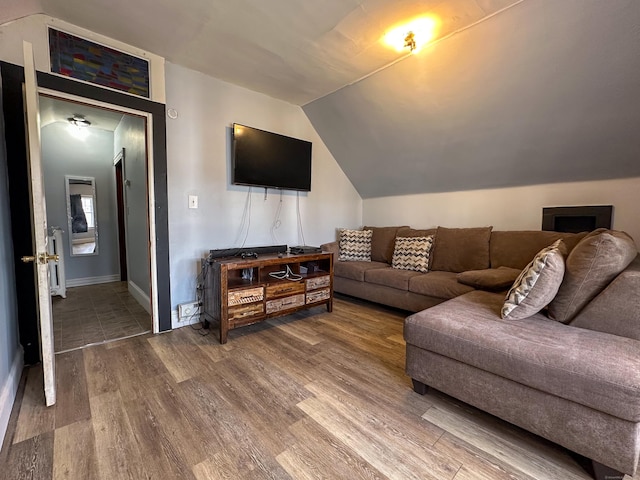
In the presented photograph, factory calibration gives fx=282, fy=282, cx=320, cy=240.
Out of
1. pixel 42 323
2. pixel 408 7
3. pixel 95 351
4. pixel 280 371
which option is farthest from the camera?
pixel 95 351

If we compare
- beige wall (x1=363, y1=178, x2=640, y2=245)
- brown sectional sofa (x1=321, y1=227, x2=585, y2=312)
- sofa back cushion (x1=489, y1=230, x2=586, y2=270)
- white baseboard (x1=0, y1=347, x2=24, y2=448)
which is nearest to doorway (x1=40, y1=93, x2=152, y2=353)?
white baseboard (x1=0, y1=347, x2=24, y2=448)

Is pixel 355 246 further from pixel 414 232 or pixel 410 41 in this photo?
pixel 410 41

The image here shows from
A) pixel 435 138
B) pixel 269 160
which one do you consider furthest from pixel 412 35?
pixel 269 160

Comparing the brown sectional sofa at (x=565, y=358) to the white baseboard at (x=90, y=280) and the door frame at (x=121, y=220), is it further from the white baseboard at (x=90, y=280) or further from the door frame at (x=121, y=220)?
the white baseboard at (x=90, y=280)

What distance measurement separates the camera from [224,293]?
2.29m

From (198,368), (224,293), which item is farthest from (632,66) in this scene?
(198,368)

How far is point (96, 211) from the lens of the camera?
4516mm

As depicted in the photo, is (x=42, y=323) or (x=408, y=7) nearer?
(x=42, y=323)

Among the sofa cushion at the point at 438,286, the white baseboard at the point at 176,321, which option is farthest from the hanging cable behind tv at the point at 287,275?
the sofa cushion at the point at 438,286

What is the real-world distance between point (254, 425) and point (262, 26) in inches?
99.1

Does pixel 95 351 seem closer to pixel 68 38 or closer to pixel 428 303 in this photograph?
pixel 68 38

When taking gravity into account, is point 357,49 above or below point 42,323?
above

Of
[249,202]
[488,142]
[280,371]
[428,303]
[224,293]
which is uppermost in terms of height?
A: [488,142]

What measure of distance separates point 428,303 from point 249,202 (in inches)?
84.2
